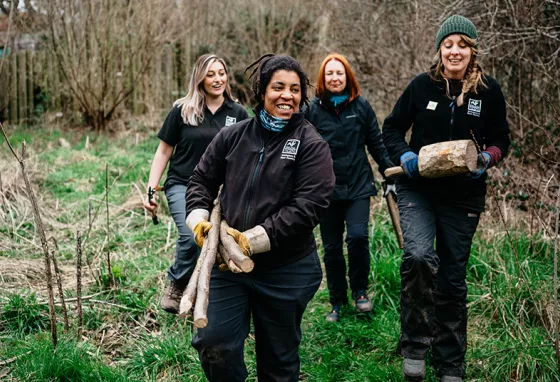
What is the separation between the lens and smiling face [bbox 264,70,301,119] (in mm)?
3020

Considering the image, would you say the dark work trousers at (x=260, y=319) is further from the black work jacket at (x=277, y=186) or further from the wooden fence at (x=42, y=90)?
the wooden fence at (x=42, y=90)

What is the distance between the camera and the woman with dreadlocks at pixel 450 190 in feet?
11.9

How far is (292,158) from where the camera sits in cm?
295

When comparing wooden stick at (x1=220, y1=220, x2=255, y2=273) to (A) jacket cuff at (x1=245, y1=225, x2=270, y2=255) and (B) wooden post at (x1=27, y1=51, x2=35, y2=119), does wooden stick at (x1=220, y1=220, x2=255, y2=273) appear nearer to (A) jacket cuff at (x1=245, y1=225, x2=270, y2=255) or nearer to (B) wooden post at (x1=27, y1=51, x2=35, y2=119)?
(A) jacket cuff at (x1=245, y1=225, x2=270, y2=255)

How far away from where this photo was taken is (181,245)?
4.41 m

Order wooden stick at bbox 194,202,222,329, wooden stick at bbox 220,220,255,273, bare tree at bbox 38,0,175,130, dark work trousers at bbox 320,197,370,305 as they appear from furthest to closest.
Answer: bare tree at bbox 38,0,175,130 → dark work trousers at bbox 320,197,370,305 → wooden stick at bbox 220,220,255,273 → wooden stick at bbox 194,202,222,329

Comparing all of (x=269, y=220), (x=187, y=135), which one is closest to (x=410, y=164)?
(x=269, y=220)

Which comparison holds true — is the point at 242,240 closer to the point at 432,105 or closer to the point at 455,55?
the point at 432,105

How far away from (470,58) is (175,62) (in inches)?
440

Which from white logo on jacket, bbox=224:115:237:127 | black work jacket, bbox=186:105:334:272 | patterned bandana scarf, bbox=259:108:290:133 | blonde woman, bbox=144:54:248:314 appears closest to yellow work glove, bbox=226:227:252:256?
black work jacket, bbox=186:105:334:272

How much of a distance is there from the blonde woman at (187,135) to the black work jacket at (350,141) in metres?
0.70

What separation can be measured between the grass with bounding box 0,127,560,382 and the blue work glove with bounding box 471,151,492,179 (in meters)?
0.58

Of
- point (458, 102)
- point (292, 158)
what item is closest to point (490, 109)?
point (458, 102)

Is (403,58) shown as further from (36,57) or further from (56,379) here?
(36,57)
